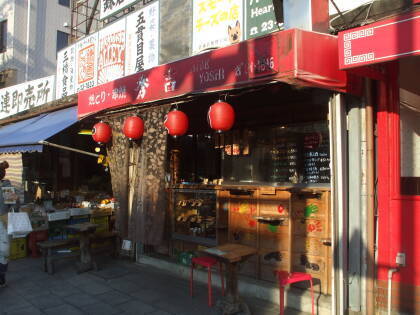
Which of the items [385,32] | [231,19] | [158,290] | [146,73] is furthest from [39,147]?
[385,32]

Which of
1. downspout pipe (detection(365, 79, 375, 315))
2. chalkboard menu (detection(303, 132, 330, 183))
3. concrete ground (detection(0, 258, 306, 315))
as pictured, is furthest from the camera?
chalkboard menu (detection(303, 132, 330, 183))

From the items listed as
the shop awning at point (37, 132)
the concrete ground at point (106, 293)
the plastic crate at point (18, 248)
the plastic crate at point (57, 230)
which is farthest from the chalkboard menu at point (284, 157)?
the plastic crate at point (18, 248)

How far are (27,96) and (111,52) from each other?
4672 millimetres

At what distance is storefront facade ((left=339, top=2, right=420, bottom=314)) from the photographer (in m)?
4.79

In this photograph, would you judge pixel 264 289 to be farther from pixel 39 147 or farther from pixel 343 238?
pixel 39 147

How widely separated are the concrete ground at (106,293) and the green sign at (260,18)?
4.35 metres

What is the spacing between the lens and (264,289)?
6059 mm

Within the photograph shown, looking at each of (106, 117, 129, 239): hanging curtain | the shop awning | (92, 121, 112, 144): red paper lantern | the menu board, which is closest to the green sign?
the menu board

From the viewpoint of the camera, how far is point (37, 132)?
30.2 ft

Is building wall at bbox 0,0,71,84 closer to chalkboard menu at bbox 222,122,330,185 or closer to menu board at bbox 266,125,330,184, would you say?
chalkboard menu at bbox 222,122,330,185

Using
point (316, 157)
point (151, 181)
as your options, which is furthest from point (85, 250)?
point (316, 157)

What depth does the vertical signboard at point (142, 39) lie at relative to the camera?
848 cm

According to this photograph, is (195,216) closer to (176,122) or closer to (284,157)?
(284,157)

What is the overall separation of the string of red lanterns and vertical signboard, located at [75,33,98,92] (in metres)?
3.39
